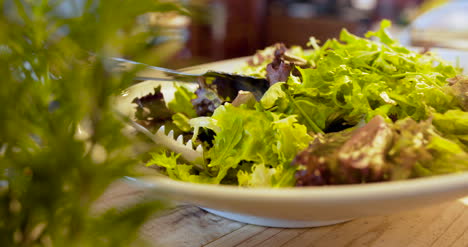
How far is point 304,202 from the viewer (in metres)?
0.33

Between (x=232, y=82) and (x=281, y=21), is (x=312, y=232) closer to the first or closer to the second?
(x=232, y=82)

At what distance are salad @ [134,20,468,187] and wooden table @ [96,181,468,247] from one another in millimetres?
61

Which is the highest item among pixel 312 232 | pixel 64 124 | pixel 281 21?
pixel 64 124

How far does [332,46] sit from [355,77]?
0.22 m

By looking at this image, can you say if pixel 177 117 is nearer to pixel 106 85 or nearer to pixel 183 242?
pixel 183 242

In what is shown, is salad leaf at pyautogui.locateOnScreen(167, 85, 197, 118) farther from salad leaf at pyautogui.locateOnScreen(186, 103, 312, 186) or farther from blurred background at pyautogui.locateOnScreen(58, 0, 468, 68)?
blurred background at pyautogui.locateOnScreen(58, 0, 468, 68)

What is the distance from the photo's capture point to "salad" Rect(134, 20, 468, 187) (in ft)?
1.39

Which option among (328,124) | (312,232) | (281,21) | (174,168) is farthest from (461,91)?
(281,21)

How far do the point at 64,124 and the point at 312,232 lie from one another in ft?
1.38

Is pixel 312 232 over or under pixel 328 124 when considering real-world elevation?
under

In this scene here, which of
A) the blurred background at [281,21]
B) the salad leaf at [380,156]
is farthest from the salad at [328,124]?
the blurred background at [281,21]

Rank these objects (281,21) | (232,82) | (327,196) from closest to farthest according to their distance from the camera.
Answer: (327,196), (232,82), (281,21)

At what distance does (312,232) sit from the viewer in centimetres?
55

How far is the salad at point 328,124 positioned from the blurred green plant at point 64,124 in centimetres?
26
